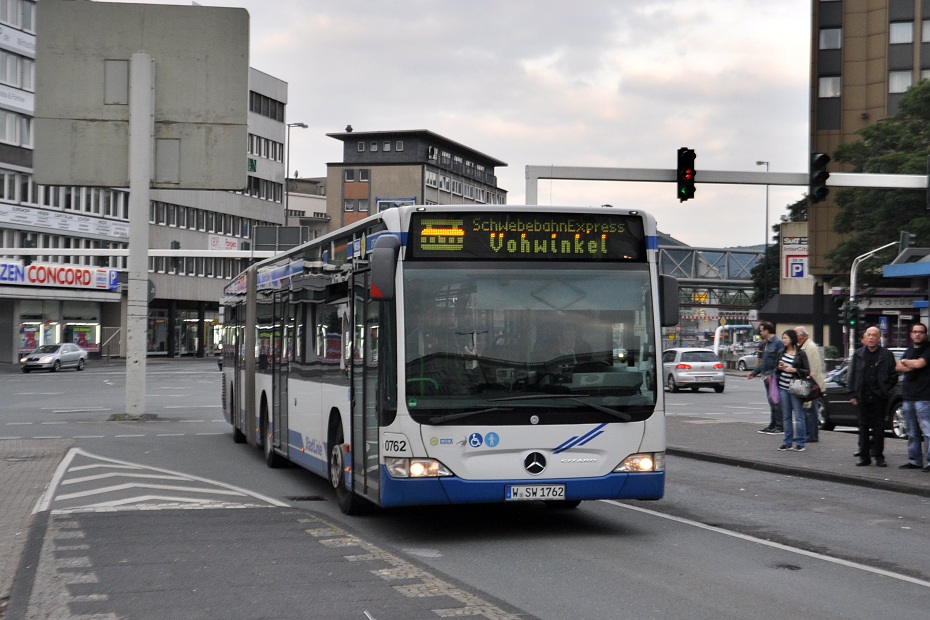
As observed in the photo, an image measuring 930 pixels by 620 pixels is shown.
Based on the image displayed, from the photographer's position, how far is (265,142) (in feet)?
318

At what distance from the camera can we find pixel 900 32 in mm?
69375

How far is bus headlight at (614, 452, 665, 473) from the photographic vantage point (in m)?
10.4

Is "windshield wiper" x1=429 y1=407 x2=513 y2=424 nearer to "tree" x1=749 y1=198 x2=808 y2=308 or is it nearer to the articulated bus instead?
the articulated bus

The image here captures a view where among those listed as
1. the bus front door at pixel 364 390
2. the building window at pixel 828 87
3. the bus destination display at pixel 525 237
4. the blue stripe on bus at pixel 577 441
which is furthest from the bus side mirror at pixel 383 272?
the building window at pixel 828 87

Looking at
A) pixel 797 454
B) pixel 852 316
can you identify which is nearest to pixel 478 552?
pixel 797 454

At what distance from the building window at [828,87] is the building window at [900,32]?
408cm

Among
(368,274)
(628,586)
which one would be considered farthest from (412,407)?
(628,586)

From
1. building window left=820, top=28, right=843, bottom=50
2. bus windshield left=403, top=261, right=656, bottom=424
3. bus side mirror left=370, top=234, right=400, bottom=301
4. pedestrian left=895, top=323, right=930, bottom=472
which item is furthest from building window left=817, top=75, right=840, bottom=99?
bus side mirror left=370, top=234, right=400, bottom=301

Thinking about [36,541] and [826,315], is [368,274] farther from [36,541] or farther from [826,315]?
[826,315]

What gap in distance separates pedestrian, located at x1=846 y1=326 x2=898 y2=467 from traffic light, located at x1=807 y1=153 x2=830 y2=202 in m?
5.01

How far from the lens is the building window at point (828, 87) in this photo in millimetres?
72250

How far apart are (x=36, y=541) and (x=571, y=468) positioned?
4.25 m

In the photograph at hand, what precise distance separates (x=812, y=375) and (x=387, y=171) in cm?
10621

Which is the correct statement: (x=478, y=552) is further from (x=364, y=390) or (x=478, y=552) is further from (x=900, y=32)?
(x=900, y=32)
